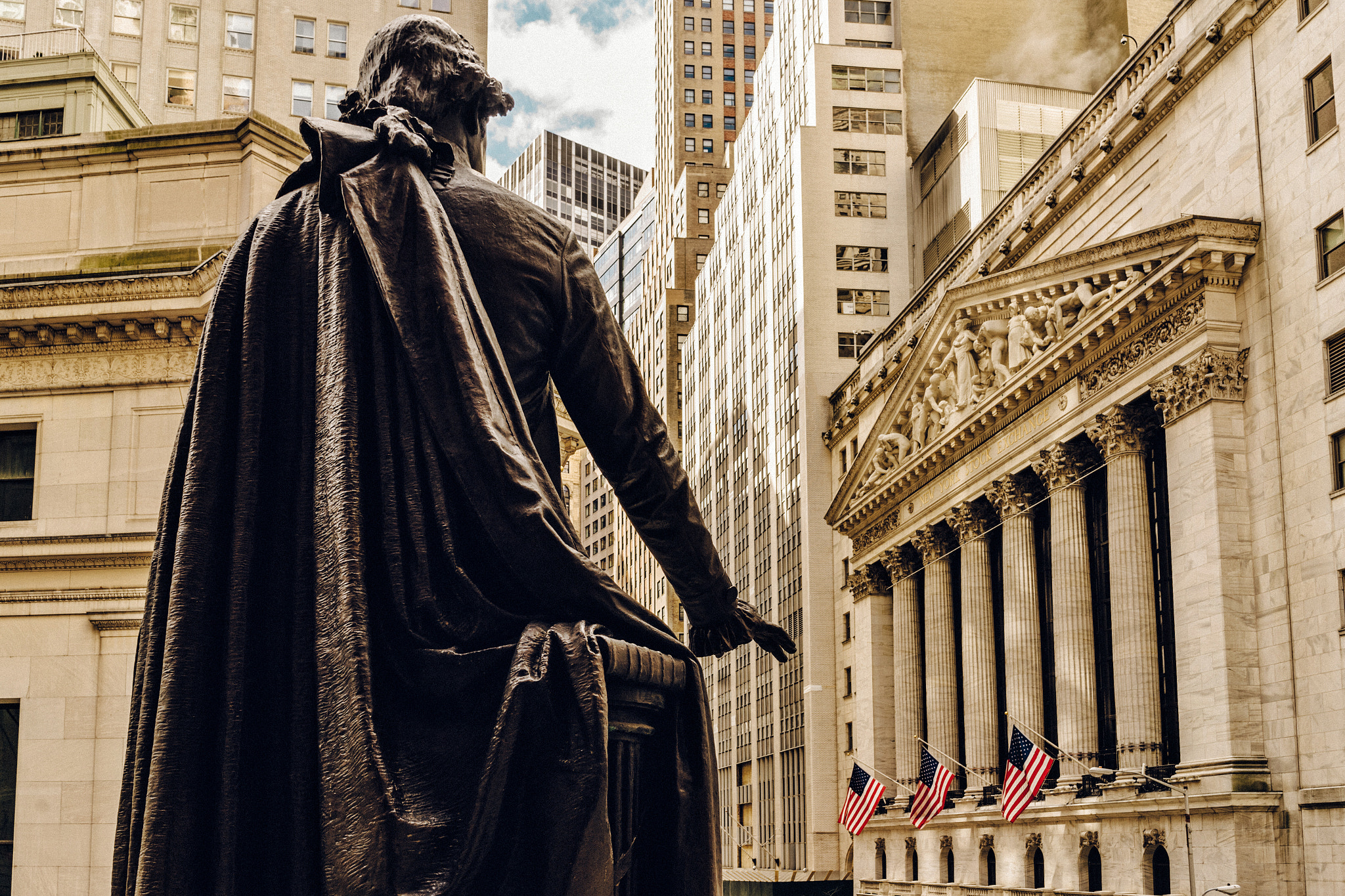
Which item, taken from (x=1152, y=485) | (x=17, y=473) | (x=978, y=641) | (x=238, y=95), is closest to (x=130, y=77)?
(x=238, y=95)

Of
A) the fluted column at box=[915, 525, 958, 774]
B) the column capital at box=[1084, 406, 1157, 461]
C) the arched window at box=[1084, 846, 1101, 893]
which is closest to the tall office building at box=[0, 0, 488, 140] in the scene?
the column capital at box=[1084, 406, 1157, 461]

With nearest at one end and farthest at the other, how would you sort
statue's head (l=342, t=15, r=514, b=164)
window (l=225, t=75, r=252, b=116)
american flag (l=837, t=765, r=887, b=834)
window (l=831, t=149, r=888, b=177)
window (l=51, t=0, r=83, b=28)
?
1. statue's head (l=342, t=15, r=514, b=164)
2. american flag (l=837, t=765, r=887, b=834)
3. window (l=225, t=75, r=252, b=116)
4. window (l=51, t=0, r=83, b=28)
5. window (l=831, t=149, r=888, b=177)

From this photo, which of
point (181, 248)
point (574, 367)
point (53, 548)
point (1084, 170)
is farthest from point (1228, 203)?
point (574, 367)

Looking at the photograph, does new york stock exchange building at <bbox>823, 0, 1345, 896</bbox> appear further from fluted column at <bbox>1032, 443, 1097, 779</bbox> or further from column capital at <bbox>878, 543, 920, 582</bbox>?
column capital at <bbox>878, 543, 920, 582</bbox>

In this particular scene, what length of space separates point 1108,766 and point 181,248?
34.0 meters

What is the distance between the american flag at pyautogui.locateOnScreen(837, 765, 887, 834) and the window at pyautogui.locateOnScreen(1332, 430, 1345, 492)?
1967 centimetres

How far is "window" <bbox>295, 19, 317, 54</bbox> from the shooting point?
169 ft

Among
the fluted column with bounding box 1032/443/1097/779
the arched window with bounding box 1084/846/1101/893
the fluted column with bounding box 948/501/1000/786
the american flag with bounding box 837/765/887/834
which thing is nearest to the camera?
the arched window with bounding box 1084/846/1101/893

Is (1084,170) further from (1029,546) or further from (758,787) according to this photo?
(758,787)

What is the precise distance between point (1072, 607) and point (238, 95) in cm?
3399

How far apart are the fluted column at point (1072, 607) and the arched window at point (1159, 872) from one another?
17.0 ft

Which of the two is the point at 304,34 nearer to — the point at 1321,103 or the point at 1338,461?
the point at 1321,103

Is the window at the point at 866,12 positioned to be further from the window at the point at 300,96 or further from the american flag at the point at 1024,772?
the american flag at the point at 1024,772

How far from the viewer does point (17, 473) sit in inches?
1071
